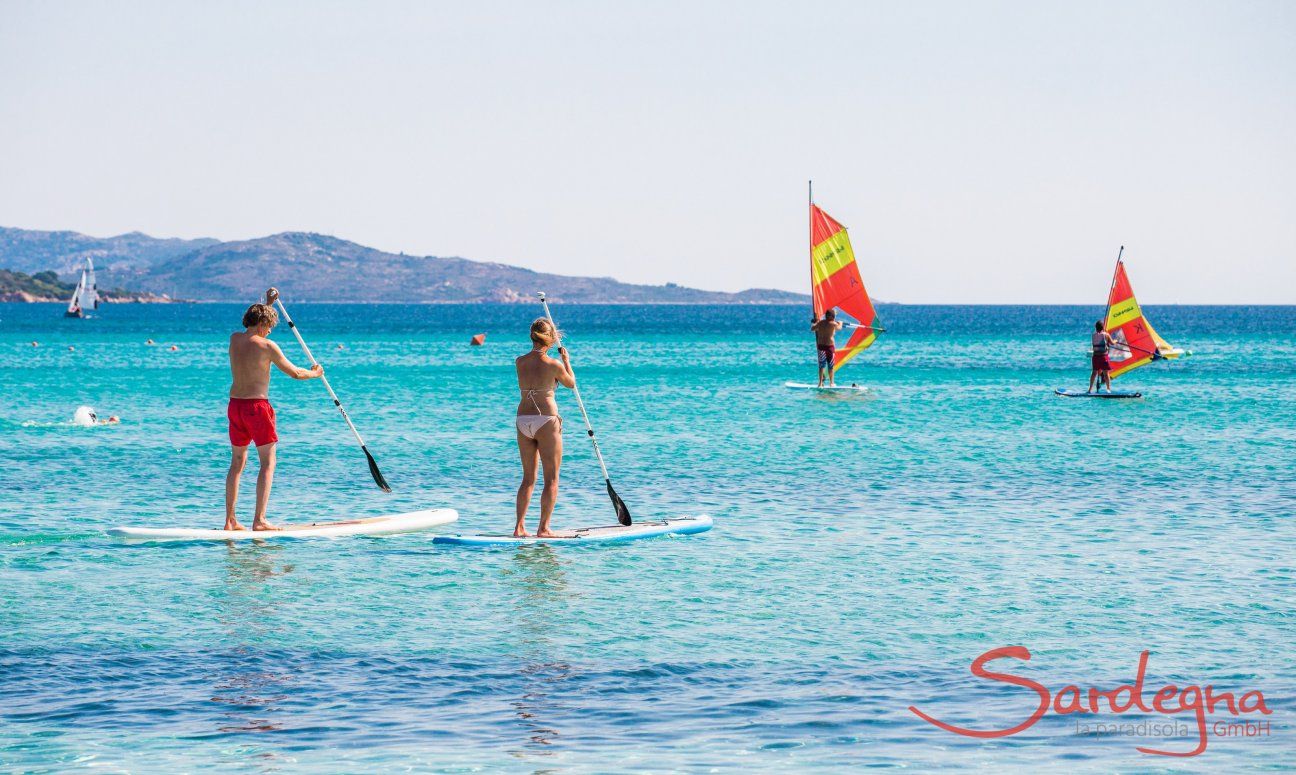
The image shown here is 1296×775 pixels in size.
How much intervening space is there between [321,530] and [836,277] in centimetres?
2945

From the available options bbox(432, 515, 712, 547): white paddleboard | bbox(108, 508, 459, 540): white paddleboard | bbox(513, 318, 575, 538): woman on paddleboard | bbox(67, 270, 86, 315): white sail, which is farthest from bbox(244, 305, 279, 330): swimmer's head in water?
bbox(67, 270, 86, 315): white sail

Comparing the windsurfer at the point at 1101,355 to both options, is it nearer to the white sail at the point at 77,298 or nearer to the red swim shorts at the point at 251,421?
the red swim shorts at the point at 251,421

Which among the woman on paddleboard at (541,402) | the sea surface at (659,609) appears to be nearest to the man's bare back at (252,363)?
the sea surface at (659,609)

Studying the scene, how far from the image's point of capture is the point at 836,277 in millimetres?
42938

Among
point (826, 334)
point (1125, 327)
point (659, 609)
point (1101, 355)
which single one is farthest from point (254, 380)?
point (1125, 327)

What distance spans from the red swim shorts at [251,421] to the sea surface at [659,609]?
43.7 inches

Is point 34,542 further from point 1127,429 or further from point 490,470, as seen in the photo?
point 1127,429

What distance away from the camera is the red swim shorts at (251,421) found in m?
14.1

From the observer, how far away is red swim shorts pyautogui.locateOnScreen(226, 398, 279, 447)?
1410cm

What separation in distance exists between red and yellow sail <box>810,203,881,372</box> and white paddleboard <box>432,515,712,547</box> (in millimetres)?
26499

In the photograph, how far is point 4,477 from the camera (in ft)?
68.9

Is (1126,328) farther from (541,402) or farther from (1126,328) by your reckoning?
(541,402)

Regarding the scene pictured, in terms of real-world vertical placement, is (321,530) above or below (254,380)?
below

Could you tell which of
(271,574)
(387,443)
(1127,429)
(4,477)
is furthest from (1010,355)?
(271,574)
